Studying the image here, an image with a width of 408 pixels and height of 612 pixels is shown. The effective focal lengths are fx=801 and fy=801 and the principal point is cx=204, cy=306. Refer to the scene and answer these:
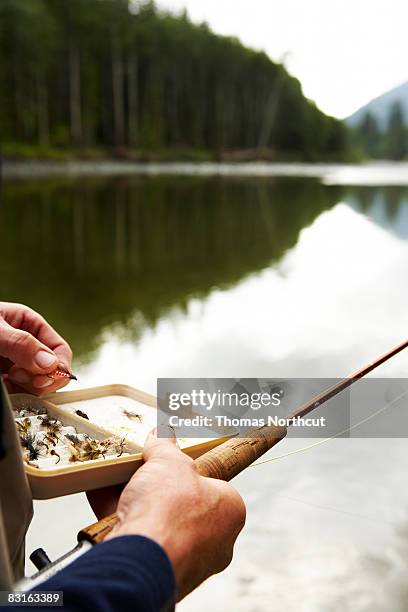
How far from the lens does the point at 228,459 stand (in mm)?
1247

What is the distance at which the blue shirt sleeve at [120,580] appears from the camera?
33.1 inches

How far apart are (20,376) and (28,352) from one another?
7cm

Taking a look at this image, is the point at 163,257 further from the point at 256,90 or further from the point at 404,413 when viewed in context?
the point at 256,90

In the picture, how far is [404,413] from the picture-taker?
2.13 meters

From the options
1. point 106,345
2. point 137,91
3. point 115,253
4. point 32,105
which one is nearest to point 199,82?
point 137,91

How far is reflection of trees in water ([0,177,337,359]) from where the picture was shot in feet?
19.6

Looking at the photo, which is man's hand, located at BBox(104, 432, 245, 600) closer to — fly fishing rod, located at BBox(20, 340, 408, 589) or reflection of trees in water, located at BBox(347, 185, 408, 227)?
fly fishing rod, located at BBox(20, 340, 408, 589)

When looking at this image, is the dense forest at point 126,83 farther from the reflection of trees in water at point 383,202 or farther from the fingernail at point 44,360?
the fingernail at point 44,360

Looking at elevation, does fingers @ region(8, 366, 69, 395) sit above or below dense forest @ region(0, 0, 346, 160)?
below

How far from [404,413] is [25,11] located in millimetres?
34534

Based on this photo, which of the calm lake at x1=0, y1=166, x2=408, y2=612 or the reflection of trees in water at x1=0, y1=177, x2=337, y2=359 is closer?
the calm lake at x1=0, y1=166, x2=408, y2=612

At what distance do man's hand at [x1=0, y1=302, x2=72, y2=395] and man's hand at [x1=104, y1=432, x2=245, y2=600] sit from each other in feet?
1.19

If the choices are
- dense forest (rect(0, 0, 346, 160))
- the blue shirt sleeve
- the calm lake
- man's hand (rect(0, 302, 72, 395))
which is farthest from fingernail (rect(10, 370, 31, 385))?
dense forest (rect(0, 0, 346, 160))

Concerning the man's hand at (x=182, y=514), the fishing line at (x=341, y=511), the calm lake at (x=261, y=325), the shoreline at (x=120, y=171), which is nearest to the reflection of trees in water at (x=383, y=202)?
the calm lake at (x=261, y=325)
